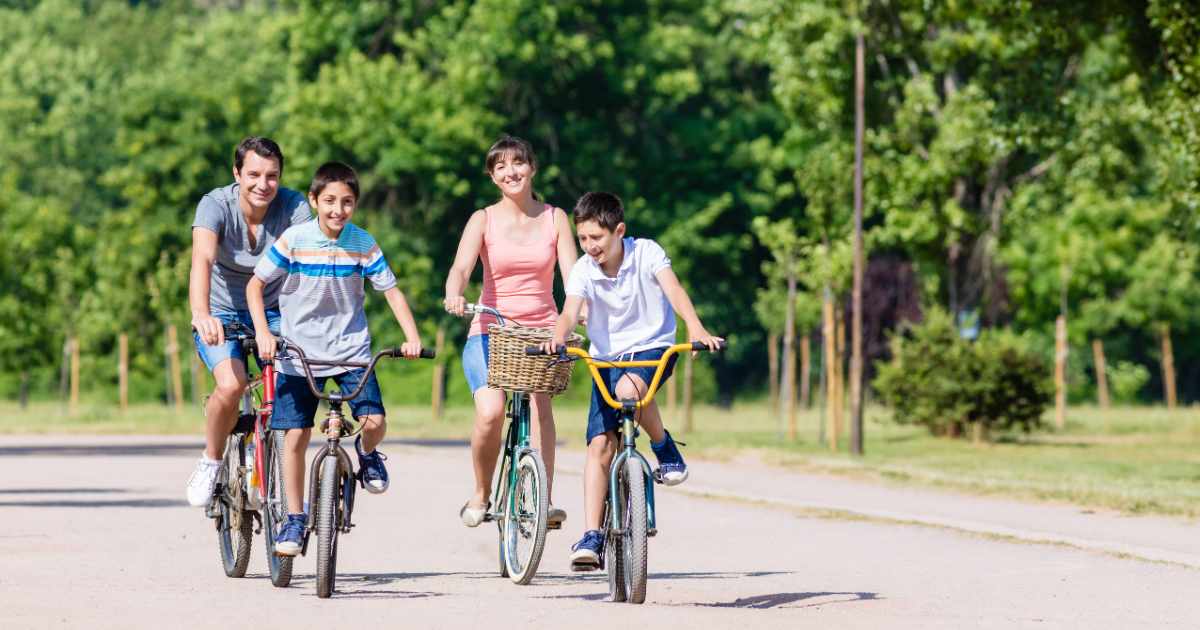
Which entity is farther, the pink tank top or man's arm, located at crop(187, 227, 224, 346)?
the pink tank top

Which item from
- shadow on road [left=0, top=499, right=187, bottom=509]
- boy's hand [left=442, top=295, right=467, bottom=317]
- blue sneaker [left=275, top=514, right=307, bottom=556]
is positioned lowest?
shadow on road [left=0, top=499, right=187, bottom=509]

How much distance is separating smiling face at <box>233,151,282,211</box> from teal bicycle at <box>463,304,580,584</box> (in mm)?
1047

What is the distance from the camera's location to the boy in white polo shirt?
938 cm

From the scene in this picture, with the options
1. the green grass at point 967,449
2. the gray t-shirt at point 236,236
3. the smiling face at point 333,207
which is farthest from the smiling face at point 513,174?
the green grass at point 967,449

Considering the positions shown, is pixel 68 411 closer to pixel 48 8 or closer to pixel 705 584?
pixel 705 584

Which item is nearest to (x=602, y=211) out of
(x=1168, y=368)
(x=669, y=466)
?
(x=669, y=466)

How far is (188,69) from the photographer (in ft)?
225

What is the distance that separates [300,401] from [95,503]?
672 centimetres

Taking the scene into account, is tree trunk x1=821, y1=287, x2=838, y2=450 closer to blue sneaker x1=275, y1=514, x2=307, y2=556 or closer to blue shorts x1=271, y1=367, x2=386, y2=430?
blue shorts x1=271, y1=367, x2=386, y2=430

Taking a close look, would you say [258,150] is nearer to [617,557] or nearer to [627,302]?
[627,302]

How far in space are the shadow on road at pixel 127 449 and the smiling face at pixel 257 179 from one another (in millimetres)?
15007

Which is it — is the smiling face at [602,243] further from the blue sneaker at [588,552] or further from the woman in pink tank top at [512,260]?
the blue sneaker at [588,552]

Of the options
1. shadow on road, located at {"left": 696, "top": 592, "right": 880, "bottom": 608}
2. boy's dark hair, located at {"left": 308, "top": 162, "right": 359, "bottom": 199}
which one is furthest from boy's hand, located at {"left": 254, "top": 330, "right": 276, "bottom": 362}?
shadow on road, located at {"left": 696, "top": 592, "right": 880, "bottom": 608}

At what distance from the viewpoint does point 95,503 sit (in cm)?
1584
